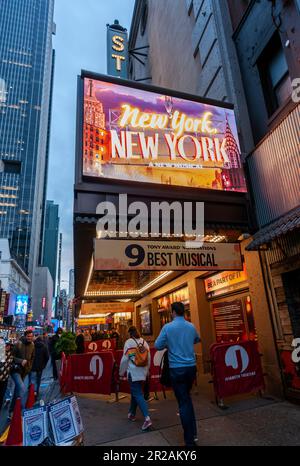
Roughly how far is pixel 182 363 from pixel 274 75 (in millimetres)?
8199

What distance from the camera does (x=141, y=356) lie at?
240 inches

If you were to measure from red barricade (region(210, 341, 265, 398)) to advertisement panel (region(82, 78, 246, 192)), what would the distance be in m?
4.04

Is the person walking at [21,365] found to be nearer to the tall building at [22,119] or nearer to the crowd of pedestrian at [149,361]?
the crowd of pedestrian at [149,361]

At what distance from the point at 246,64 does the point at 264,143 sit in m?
3.45

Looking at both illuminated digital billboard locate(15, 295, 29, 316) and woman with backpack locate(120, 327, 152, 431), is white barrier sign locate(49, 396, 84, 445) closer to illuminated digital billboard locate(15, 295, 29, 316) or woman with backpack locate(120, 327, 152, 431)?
woman with backpack locate(120, 327, 152, 431)

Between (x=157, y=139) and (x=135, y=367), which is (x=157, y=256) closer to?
(x=135, y=367)

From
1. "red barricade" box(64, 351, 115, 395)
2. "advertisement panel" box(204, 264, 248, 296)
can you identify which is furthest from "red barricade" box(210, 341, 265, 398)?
"red barricade" box(64, 351, 115, 395)

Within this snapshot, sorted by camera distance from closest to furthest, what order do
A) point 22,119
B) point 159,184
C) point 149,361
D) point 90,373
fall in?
point 149,361 → point 159,184 → point 90,373 → point 22,119

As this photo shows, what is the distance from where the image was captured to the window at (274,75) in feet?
26.6

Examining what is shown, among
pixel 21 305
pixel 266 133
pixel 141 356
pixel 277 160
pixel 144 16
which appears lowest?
pixel 141 356

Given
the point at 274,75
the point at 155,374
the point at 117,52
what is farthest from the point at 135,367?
the point at 117,52

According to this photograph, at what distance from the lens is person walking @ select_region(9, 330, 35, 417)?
7.61m

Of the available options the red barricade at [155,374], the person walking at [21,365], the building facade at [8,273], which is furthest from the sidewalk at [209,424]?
the building facade at [8,273]
